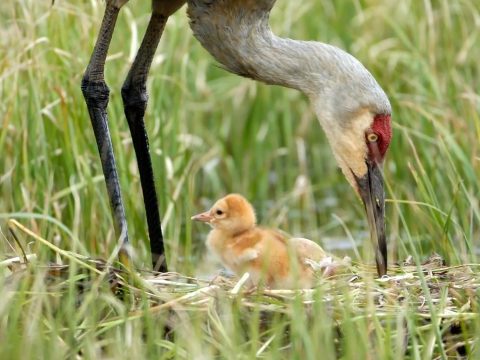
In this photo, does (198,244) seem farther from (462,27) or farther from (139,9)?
(462,27)

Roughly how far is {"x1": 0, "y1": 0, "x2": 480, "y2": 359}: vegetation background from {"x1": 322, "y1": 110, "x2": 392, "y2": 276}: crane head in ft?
0.59

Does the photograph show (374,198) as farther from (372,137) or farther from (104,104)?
(104,104)

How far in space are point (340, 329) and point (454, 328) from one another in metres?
0.59

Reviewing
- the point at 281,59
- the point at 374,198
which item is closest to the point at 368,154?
the point at 374,198

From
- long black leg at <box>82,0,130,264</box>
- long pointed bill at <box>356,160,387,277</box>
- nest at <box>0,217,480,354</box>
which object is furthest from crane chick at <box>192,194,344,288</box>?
long black leg at <box>82,0,130,264</box>

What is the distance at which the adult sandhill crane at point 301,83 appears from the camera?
6141 millimetres

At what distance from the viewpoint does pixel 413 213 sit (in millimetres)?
7352

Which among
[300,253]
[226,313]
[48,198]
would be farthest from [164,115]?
[226,313]

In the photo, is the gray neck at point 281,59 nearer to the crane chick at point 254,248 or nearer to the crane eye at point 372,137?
the crane eye at point 372,137

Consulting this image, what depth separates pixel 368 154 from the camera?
6199 millimetres

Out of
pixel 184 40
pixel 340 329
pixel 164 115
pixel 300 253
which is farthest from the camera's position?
pixel 184 40

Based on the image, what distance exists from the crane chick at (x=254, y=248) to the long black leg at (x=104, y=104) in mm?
441

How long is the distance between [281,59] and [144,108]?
41.4 inches

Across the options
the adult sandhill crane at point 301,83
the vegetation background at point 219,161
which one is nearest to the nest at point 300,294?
the vegetation background at point 219,161
